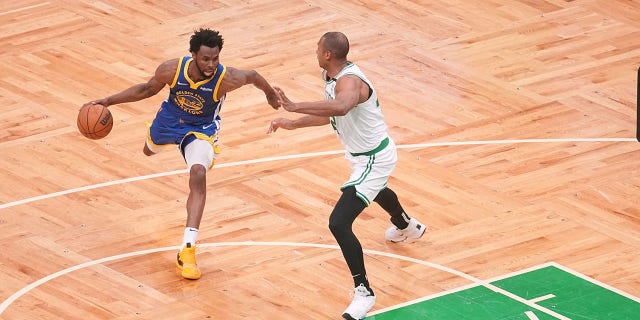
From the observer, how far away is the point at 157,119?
41.1 feet

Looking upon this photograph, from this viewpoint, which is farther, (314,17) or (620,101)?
(314,17)

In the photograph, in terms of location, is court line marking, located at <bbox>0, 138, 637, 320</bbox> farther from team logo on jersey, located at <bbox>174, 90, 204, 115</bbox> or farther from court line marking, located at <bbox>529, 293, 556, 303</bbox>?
team logo on jersey, located at <bbox>174, 90, 204, 115</bbox>

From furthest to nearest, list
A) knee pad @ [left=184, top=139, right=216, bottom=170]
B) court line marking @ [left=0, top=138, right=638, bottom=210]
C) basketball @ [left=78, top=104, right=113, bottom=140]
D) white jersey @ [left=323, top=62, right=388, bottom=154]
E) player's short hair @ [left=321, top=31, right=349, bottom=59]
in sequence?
court line marking @ [left=0, top=138, right=638, bottom=210], basketball @ [left=78, top=104, right=113, bottom=140], knee pad @ [left=184, top=139, right=216, bottom=170], white jersey @ [left=323, top=62, right=388, bottom=154], player's short hair @ [left=321, top=31, right=349, bottom=59]

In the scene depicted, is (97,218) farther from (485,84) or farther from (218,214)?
(485,84)

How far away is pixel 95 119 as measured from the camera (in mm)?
12367

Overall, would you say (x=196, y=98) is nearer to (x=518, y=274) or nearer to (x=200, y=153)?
(x=200, y=153)

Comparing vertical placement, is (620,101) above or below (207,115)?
below

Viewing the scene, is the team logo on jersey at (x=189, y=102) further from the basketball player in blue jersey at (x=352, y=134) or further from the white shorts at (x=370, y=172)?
the white shorts at (x=370, y=172)

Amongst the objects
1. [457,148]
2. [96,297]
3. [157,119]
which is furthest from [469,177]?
[96,297]

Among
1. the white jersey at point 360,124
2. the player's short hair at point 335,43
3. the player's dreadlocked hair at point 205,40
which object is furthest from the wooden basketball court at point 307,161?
the player's short hair at point 335,43

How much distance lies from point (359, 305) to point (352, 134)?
1321 millimetres

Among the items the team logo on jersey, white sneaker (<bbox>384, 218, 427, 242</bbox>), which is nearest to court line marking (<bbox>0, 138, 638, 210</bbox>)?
the team logo on jersey

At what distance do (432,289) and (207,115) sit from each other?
7.63 feet

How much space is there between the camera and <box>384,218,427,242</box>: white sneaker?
12.5m
